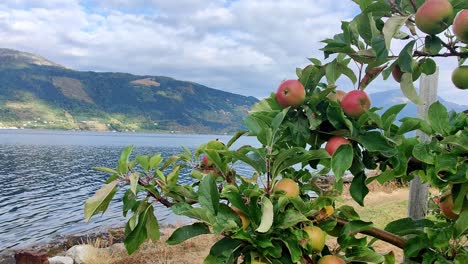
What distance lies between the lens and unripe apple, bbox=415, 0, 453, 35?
4.57ft

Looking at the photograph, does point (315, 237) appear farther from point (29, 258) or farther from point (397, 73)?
point (29, 258)

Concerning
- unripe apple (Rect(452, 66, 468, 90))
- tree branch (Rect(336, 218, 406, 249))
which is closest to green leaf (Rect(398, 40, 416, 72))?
unripe apple (Rect(452, 66, 468, 90))

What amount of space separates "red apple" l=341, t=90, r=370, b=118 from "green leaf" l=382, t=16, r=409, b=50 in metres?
0.34

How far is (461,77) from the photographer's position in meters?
1.67

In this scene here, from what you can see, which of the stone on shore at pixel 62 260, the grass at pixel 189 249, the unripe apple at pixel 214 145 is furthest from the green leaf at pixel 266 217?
the stone on shore at pixel 62 260

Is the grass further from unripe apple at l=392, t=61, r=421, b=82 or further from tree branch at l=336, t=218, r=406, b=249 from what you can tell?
unripe apple at l=392, t=61, r=421, b=82

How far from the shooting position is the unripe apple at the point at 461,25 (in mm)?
1451

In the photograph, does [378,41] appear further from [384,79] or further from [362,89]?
[362,89]

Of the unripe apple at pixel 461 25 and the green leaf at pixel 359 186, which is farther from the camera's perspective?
the green leaf at pixel 359 186

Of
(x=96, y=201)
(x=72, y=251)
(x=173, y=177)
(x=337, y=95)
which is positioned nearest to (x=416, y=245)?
(x=337, y=95)

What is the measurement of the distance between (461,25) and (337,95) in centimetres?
54

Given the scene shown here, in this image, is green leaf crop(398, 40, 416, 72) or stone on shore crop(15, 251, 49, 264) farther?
stone on shore crop(15, 251, 49, 264)

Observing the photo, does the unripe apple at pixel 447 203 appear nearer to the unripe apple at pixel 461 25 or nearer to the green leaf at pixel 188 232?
the unripe apple at pixel 461 25

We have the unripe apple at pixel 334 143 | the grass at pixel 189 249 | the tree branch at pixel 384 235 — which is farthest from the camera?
the grass at pixel 189 249
